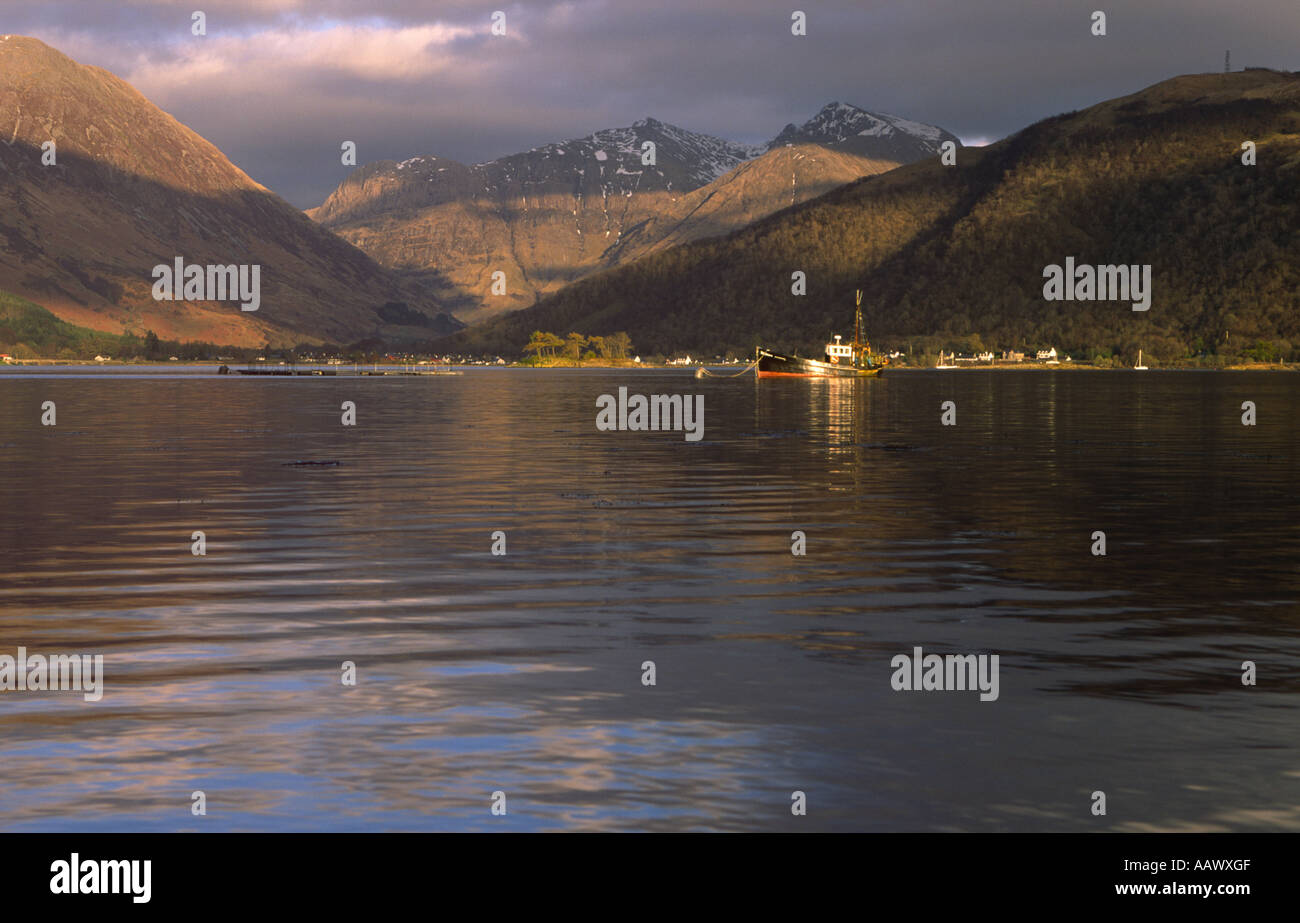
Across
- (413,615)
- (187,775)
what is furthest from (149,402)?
(187,775)

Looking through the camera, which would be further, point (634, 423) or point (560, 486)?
point (634, 423)

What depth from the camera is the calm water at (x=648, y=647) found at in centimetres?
1410

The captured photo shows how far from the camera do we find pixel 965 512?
42.1 meters

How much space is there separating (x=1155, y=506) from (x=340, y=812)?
3550 cm

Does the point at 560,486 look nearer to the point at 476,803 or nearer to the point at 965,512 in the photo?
the point at 965,512

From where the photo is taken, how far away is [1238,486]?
166ft

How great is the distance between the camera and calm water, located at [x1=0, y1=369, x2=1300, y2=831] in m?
14.1

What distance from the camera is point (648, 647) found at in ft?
71.6
